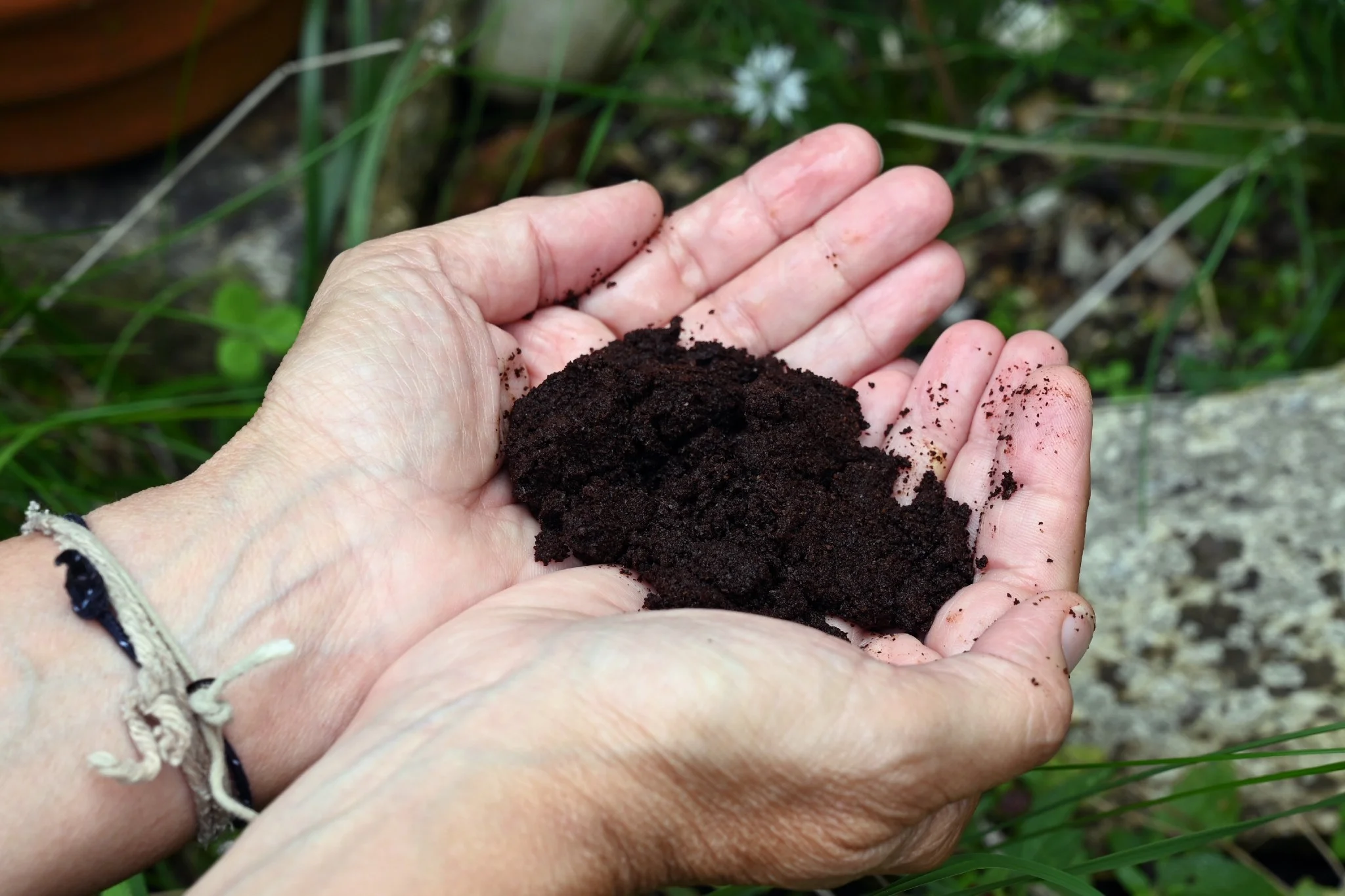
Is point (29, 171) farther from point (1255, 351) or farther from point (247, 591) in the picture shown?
point (1255, 351)

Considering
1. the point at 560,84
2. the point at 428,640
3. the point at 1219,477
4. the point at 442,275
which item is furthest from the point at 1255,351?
the point at 428,640

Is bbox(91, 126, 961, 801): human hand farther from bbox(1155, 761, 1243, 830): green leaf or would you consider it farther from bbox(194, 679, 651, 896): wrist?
bbox(1155, 761, 1243, 830): green leaf

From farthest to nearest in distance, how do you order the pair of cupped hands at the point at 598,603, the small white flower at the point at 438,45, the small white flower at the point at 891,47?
the small white flower at the point at 891,47, the small white flower at the point at 438,45, the pair of cupped hands at the point at 598,603

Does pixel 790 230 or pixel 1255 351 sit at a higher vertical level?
pixel 790 230

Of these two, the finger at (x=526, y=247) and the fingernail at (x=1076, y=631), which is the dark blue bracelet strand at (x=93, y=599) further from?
the fingernail at (x=1076, y=631)

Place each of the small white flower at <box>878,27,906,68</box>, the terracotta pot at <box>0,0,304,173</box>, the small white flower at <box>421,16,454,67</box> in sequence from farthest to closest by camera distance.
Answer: the small white flower at <box>878,27,906,68</box>, the small white flower at <box>421,16,454,67</box>, the terracotta pot at <box>0,0,304,173</box>

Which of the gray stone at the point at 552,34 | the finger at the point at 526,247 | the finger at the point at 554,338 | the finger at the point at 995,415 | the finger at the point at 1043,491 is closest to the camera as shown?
the finger at the point at 1043,491

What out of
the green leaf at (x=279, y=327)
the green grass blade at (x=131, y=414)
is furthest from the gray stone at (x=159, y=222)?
the green grass blade at (x=131, y=414)

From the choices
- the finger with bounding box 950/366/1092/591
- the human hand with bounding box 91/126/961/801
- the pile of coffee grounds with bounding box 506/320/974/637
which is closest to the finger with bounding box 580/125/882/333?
the human hand with bounding box 91/126/961/801
